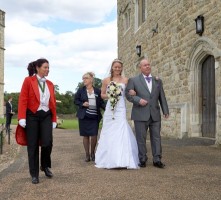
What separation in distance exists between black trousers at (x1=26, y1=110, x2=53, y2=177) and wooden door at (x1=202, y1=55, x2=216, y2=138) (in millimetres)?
6075

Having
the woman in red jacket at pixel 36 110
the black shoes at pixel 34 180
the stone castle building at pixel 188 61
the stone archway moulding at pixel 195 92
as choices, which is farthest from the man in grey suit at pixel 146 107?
the stone archway moulding at pixel 195 92

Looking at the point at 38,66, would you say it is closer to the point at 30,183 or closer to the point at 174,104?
the point at 30,183

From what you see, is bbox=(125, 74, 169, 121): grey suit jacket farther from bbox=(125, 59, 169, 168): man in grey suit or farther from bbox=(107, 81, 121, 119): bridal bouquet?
bbox=(107, 81, 121, 119): bridal bouquet

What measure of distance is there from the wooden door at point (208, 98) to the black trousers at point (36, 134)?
608 cm

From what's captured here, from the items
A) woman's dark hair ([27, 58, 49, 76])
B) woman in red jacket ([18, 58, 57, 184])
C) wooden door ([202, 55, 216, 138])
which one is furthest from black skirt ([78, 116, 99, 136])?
wooden door ([202, 55, 216, 138])

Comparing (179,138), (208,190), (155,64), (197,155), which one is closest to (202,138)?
(179,138)

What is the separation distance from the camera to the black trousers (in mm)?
5344

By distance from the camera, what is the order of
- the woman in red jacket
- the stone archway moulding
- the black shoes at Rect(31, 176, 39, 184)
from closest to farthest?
1. the black shoes at Rect(31, 176, 39, 184)
2. the woman in red jacket
3. the stone archway moulding

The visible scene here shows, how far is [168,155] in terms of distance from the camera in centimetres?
781

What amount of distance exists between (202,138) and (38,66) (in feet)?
21.0

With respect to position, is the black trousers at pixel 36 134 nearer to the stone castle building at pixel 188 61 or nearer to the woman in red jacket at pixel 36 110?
the woman in red jacket at pixel 36 110

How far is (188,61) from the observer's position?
1122 centimetres

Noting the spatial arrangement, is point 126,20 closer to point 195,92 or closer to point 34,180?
point 195,92

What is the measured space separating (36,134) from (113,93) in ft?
5.58
